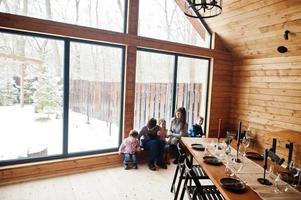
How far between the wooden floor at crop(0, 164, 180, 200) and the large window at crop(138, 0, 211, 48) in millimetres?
2517

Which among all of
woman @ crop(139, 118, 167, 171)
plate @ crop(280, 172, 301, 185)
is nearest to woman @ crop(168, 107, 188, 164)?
woman @ crop(139, 118, 167, 171)

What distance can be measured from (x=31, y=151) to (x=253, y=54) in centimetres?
450

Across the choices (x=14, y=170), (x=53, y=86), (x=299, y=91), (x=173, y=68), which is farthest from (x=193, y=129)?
(x=14, y=170)

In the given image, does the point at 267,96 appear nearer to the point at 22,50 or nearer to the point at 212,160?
the point at 212,160

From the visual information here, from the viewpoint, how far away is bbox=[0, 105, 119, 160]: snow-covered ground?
3.32m

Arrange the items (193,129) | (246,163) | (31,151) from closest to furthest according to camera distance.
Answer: (246,163) < (31,151) < (193,129)

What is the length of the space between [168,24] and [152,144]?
92.9 inches

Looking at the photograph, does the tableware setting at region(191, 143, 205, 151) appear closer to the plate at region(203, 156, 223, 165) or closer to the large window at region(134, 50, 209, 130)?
the plate at region(203, 156, 223, 165)

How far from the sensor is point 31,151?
3.48m

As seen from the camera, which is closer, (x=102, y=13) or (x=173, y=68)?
(x=102, y=13)

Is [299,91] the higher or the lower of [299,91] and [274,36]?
the lower

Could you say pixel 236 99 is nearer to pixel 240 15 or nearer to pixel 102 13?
pixel 240 15

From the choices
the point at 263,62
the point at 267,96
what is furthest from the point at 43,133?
the point at 263,62

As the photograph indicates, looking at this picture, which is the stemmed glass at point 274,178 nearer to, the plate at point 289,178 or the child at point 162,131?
the plate at point 289,178
